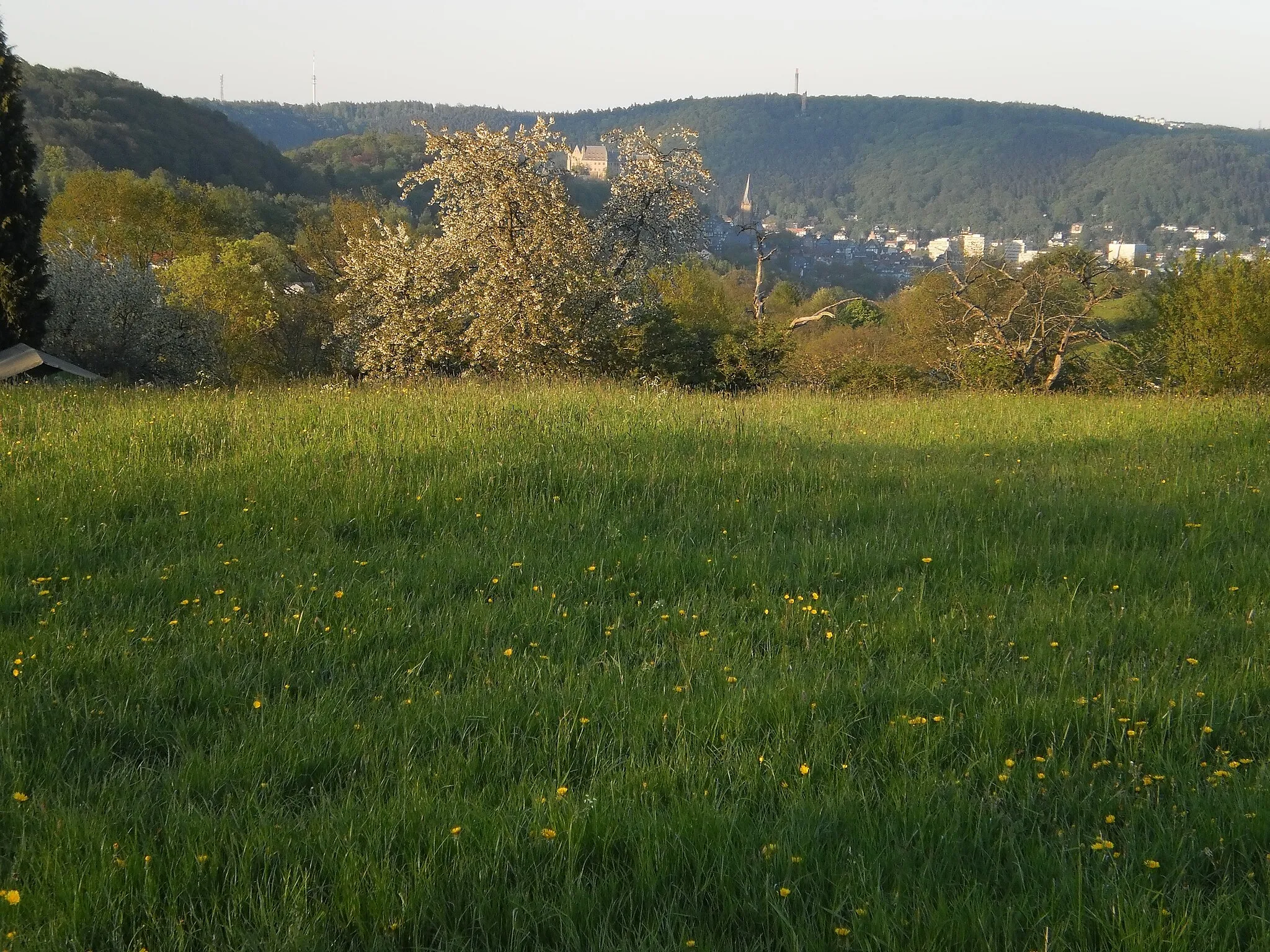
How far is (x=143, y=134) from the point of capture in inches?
3187

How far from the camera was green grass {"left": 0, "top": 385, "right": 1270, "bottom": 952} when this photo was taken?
99.8 inches

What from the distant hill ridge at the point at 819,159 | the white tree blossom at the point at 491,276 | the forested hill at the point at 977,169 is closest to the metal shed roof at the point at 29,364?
the white tree blossom at the point at 491,276

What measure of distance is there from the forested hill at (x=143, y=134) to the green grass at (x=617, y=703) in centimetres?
7782

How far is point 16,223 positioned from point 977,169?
7318 inches

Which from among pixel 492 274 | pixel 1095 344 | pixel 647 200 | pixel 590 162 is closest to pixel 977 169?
pixel 590 162

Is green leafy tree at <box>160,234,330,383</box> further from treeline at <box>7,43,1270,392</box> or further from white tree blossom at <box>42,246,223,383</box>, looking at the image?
white tree blossom at <box>42,246,223,383</box>

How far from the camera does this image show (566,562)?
5.70m

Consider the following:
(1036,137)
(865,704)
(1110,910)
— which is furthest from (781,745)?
(1036,137)

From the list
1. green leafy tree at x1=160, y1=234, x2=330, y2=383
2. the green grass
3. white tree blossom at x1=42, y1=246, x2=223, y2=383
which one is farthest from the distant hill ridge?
the green grass

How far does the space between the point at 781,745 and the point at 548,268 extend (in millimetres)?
20368

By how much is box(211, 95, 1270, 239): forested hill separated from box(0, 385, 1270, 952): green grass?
13152 cm

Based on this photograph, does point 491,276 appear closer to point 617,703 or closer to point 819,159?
point 617,703

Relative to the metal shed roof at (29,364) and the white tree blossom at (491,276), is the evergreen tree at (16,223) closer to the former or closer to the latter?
the metal shed roof at (29,364)

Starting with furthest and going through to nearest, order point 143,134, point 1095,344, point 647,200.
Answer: point 143,134 < point 1095,344 < point 647,200
